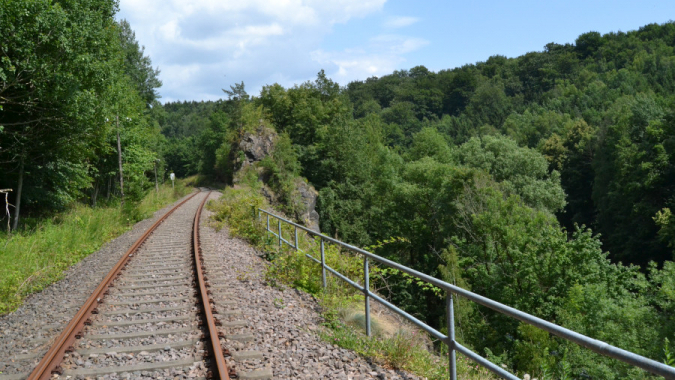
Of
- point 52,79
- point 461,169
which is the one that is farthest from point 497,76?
point 52,79

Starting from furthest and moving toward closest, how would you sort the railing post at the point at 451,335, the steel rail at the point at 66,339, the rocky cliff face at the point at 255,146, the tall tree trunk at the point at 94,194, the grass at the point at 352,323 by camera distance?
the rocky cliff face at the point at 255,146, the tall tree trunk at the point at 94,194, the grass at the point at 352,323, the steel rail at the point at 66,339, the railing post at the point at 451,335

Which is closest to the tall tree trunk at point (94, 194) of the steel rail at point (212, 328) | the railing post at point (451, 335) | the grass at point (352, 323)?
the grass at point (352, 323)

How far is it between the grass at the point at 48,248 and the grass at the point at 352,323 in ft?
15.8

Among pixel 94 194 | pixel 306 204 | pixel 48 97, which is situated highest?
pixel 48 97

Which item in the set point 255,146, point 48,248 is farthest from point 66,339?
point 255,146

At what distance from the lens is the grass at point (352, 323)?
204 inches

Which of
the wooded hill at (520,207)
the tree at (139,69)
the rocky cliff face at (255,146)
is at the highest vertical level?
the tree at (139,69)

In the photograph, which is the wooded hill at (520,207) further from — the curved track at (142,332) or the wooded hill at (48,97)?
the wooded hill at (48,97)

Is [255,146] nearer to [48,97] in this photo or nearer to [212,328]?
[48,97]

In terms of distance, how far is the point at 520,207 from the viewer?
32.8 m

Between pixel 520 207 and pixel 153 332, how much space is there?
3076 centimetres

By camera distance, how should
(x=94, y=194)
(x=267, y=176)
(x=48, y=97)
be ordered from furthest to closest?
(x=267, y=176) → (x=94, y=194) → (x=48, y=97)

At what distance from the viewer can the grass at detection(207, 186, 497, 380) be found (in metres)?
5.17

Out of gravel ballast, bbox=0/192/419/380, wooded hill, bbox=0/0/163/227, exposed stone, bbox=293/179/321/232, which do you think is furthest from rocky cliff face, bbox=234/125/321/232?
gravel ballast, bbox=0/192/419/380
